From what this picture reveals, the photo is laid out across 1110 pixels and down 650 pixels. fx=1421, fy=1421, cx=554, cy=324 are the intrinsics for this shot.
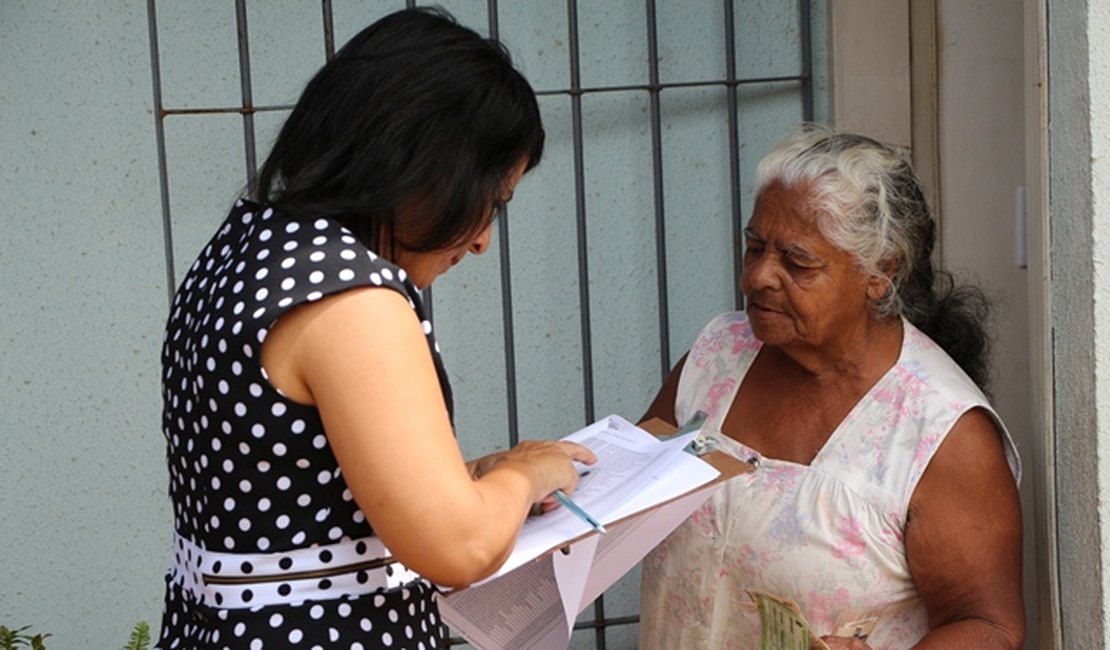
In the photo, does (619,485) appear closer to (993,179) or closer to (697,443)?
(697,443)

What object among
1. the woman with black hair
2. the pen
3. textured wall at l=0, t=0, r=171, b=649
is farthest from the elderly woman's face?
textured wall at l=0, t=0, r=171, b=649

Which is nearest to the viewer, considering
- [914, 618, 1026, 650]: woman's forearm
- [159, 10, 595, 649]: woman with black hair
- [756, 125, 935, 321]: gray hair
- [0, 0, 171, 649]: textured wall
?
[159, 10, 595, 649]: woman with black hair

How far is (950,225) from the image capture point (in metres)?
2.90

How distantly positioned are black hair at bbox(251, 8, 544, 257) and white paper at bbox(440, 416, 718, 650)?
0.42m

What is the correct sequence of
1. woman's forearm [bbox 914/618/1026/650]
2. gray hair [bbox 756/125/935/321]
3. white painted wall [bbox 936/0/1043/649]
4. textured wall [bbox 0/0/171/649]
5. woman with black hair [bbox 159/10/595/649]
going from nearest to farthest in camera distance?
1. woman with black hair [bbox 159/10/595/649]
2. woman's forearm [bbox 914/618/1026/650]
3. gray hair [bbox 756/125/935/321]
4. white painted wall [bbox 936/0/1043/649]
5. textured wall [bbox 0/0/171/649]

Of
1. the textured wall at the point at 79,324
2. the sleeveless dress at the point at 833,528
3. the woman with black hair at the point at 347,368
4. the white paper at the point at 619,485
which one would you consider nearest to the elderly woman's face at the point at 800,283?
the sleeveless dress at the point at 833,528

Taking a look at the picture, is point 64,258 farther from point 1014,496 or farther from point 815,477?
point 1014,496

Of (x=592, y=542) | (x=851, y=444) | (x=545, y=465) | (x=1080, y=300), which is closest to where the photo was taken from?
(x=545, y=465)

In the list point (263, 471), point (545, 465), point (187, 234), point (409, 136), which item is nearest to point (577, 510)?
point (545, 465)

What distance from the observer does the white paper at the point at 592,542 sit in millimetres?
1801

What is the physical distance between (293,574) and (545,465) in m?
0.34

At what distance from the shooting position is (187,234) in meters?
3.37

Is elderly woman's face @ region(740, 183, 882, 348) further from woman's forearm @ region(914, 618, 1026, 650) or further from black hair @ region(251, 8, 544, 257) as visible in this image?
black hair @ region(251, 8, 544, 257)

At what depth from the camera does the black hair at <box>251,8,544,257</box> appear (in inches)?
59.8
